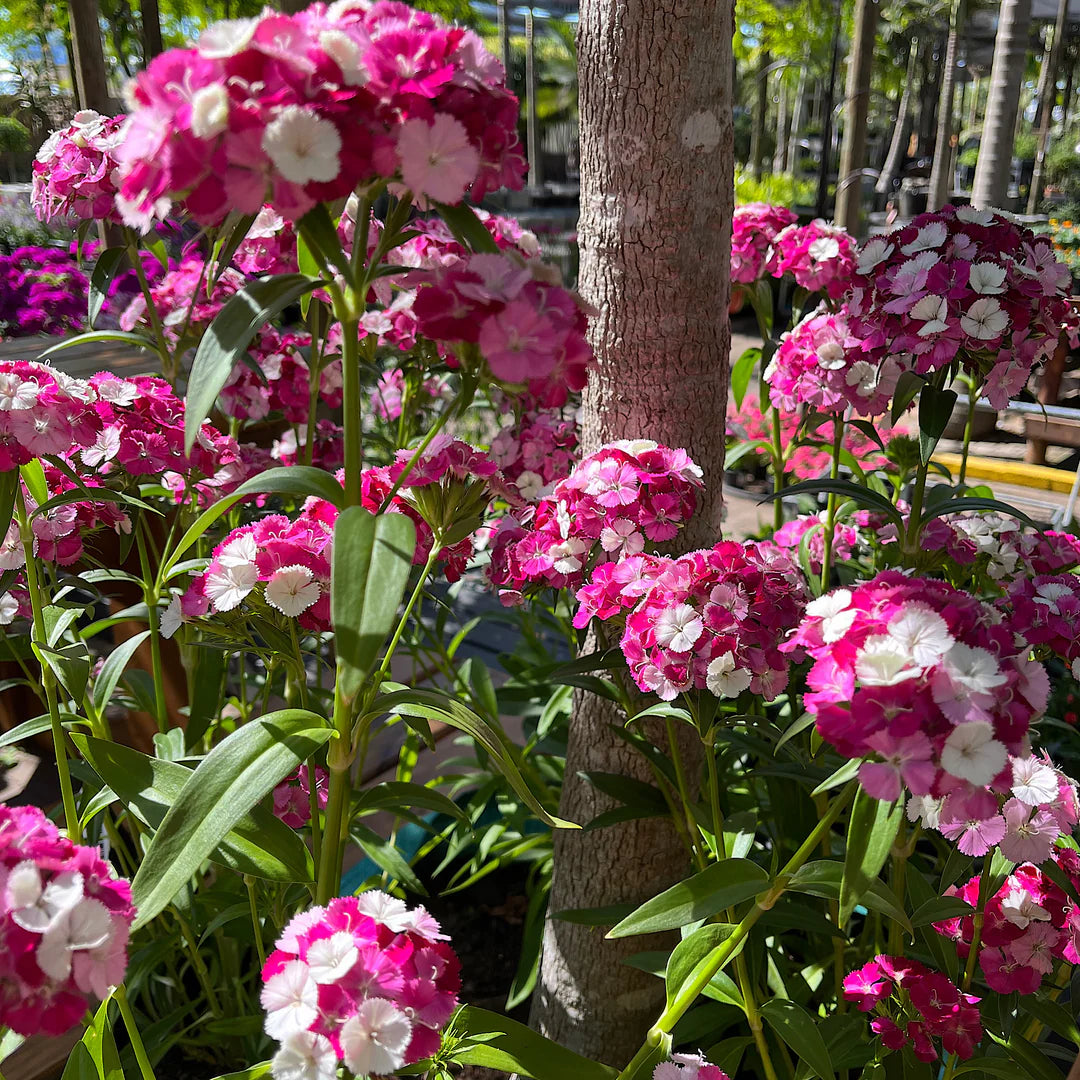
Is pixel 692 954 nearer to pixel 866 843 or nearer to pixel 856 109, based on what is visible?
pixel 866 843

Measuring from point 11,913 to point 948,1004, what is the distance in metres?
1.03

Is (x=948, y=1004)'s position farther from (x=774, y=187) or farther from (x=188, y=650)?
(x=774, y=187)

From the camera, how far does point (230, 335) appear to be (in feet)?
2.55

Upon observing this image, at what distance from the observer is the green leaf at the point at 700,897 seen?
101 cm

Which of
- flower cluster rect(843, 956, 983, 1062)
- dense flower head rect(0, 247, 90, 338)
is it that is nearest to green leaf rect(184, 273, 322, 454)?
flower cluster rect(843, 956, 983, 1062)

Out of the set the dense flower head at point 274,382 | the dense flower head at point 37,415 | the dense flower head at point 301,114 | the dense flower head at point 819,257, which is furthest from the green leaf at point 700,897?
the dense flower head at point 819,257

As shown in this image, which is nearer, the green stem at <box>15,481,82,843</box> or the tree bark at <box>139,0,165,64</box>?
the green stem at <box>15,481,82,843</box>

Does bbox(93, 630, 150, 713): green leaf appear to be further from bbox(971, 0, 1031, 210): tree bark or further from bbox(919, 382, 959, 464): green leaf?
bbox(971, 0, 1031, 210): tree bark

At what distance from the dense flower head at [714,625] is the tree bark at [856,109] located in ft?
9.12

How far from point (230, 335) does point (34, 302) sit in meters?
3.24

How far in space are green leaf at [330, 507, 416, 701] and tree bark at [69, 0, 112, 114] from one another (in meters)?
2.24

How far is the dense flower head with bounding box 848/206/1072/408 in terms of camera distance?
4.39 ft

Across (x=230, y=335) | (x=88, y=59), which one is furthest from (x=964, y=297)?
(x=88, y=59)

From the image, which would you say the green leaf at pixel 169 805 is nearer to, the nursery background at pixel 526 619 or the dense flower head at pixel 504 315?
the nursery background at pixel 526 619
